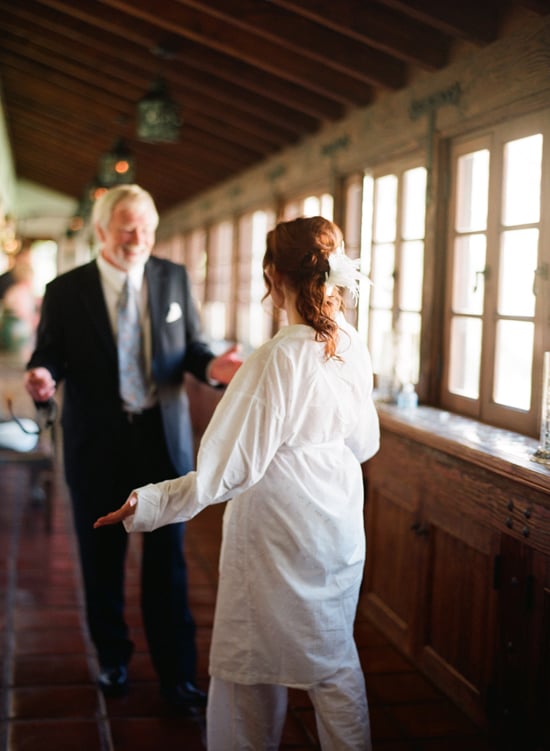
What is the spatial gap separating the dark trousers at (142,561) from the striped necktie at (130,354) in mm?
70

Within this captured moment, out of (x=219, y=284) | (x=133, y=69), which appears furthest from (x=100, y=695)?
(x=219, y=284)

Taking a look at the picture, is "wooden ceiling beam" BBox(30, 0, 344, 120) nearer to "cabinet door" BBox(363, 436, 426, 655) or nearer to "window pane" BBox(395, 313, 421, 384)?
"window pane" BBox(395, 313, 421, 384)

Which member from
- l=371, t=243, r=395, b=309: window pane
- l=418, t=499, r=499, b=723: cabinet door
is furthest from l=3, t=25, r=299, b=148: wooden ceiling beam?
l=418, t=499, r=499, b=723: cabinet door

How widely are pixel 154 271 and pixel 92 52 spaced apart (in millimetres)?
4242

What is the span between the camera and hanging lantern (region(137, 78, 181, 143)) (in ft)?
16.9

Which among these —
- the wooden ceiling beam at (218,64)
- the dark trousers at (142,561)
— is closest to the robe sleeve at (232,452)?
the dark trousers at (142,561)

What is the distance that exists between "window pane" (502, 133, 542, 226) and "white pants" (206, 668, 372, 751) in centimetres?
188

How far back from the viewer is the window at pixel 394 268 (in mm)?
4176

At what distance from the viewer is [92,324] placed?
3.03m

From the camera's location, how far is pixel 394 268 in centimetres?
464

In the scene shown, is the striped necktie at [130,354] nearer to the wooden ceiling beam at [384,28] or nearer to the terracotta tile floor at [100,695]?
the terracotta tile floor at [100,695]

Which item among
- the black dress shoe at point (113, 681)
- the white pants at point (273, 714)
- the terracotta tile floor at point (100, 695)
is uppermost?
the white pants at point (273, 714)

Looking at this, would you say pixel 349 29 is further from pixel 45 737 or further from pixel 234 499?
pixel 45 737

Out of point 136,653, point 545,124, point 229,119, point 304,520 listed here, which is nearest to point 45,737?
point 136,653
